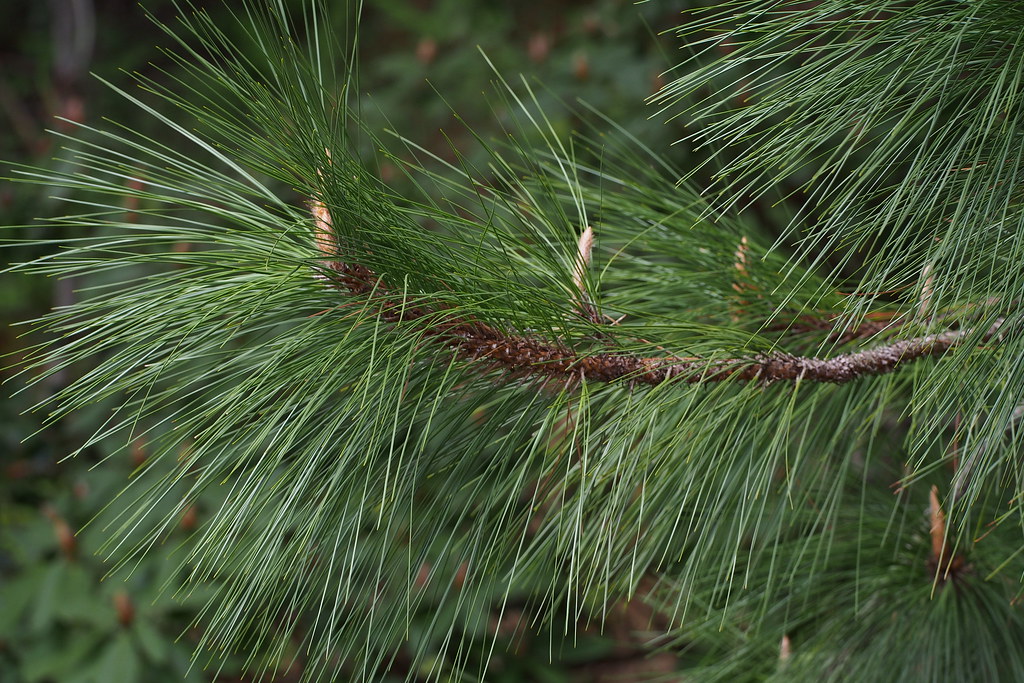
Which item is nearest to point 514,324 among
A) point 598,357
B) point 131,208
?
point 598,357

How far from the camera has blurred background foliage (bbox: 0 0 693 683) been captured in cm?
119

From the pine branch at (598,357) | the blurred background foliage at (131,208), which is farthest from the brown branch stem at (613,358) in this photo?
the blurred background foliage at (131,208)

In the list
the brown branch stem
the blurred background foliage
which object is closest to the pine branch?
the brown branch stem

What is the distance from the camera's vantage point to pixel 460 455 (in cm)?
49

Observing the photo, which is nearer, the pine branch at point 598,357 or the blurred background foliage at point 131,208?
the pine branch at point 598,357

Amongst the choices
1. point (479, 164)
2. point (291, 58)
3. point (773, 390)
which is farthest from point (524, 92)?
point (291, 58)

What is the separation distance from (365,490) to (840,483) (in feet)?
1.15

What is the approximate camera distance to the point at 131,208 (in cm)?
92

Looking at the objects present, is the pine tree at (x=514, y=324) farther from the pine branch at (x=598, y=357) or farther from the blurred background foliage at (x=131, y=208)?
the blurred background foliage at (x=131, y=208)

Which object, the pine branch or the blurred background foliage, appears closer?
the pine branch

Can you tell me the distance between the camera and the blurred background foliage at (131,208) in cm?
119

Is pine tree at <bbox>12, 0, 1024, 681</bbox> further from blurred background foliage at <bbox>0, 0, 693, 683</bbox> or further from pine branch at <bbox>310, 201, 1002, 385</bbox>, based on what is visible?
blurred background foliage at <bbox>0, 0, 693, 683</bbox>

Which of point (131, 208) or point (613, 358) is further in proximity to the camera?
point (131, 208)

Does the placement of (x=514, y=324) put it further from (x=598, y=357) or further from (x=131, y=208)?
(x=131, y=208)
